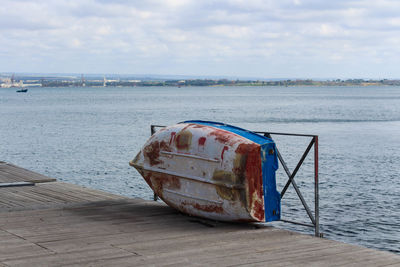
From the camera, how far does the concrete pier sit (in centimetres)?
596

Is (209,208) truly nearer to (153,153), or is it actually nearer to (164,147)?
(164,147)

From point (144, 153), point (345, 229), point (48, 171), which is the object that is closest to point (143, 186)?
point (48, 171)

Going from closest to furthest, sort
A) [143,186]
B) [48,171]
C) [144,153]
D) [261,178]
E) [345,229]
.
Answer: [261,178]
[144,153]
[345,229]
[143,186]
[48,171]

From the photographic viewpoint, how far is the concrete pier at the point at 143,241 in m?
5.96

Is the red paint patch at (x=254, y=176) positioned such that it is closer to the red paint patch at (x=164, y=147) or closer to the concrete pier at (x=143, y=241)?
the concrete pier at (x=143, y=241)

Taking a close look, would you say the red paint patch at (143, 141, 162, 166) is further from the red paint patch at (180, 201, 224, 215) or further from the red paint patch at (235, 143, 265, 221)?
the red paint patch at (235, 143, 265, 221)

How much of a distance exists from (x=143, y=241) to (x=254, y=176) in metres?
1.62

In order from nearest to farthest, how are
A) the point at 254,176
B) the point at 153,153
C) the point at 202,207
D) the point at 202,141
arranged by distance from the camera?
the point at 254,176 → the point at 202,141 → the point at 202,207 → the point at 153,153

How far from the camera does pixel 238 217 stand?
295 inches

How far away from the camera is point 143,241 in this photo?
6805 millimetres

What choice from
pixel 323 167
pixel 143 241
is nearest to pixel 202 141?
pixel 143 241

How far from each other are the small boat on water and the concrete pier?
0.24m

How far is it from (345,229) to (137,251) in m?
8.80

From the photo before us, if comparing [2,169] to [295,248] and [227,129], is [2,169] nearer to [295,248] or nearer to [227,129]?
[227,129]
